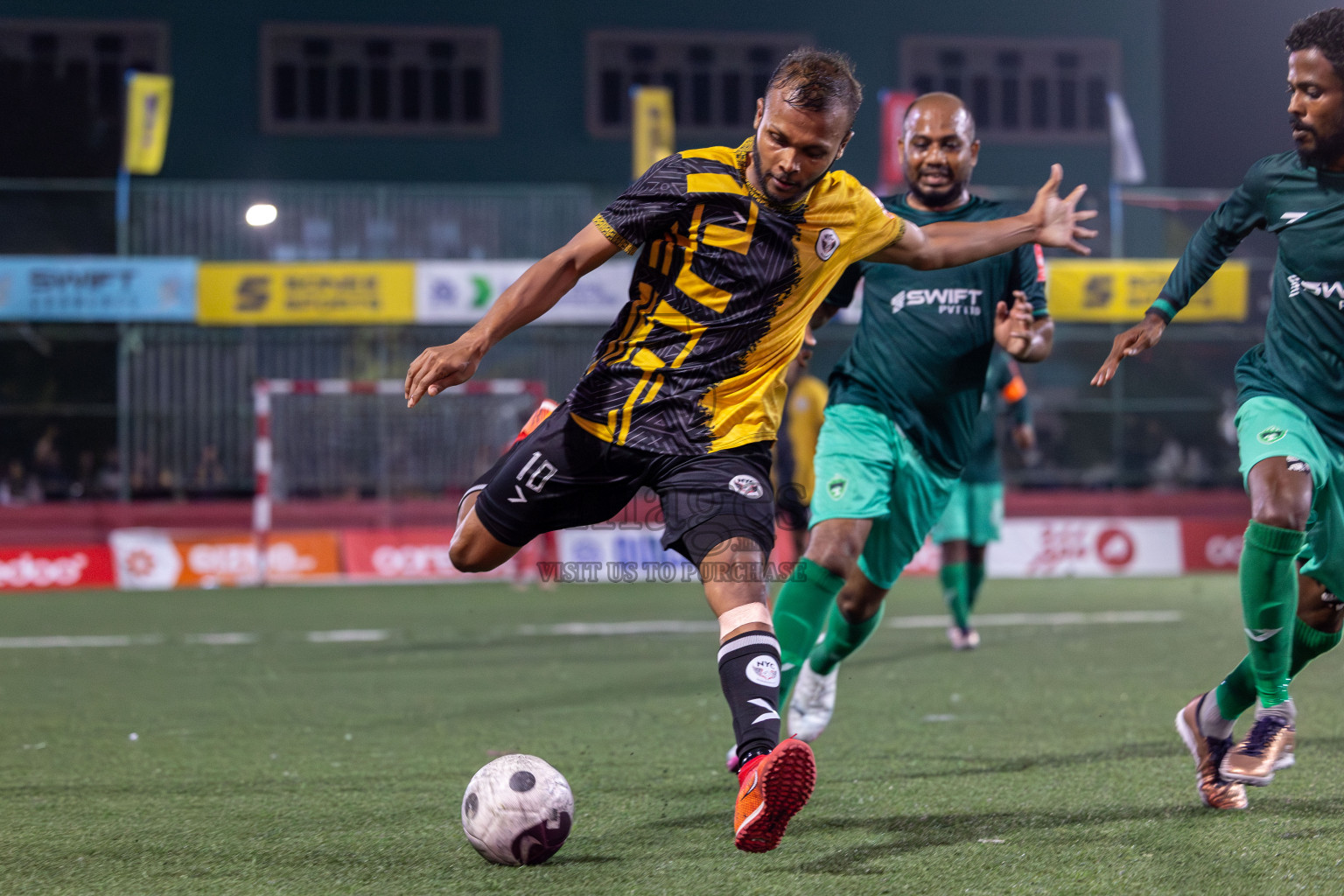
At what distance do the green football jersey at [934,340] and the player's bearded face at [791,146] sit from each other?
1.35 metres

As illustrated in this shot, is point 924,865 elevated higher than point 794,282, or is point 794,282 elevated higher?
point 794,282

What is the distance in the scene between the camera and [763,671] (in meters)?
3.47

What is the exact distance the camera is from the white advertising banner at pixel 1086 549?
16.6 m

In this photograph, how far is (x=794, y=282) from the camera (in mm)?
3867

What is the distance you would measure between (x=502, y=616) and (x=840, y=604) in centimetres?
687

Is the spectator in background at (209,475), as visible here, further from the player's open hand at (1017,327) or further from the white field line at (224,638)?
the player's open hand at (1017,327)

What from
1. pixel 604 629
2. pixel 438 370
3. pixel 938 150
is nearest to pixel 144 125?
pixel 604 629

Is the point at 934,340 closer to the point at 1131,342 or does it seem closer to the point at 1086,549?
the point at 1131,342

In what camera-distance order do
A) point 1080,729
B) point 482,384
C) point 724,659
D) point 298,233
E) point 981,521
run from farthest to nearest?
point 298,233 < point 482,384 < point 981,521 < point 1080,729 < point 724,659

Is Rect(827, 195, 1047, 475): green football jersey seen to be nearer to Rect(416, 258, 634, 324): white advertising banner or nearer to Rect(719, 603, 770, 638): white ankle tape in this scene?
Rect(719, 603, 770, 638): white ankle tape

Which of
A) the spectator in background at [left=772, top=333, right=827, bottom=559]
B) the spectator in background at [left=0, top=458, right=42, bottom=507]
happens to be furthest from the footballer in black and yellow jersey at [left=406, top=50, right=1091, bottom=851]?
the spectator in background at [left=0, top=458, right=42, bottom=507]

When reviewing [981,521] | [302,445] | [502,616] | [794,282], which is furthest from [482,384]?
[794,282]

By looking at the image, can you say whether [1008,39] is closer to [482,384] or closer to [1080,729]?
[482,384]

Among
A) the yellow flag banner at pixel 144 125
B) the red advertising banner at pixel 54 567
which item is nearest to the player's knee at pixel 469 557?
the red advertising banner at pixel 54 567
